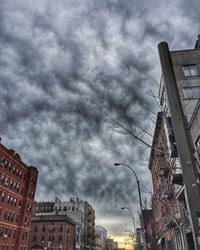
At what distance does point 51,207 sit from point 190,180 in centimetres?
11669

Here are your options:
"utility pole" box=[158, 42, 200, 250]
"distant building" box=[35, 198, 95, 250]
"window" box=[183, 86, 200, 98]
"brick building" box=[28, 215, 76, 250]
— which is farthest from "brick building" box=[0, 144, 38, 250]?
"utility pole" box=[158, 42, 200, 250]

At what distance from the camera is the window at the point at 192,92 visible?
1149 inches

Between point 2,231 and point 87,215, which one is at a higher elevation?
point 87,215

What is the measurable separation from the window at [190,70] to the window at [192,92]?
235 centimetres

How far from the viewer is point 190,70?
104ft

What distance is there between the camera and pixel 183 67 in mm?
32000

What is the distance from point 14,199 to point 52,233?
104 feet

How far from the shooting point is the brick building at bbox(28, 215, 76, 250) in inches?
3078

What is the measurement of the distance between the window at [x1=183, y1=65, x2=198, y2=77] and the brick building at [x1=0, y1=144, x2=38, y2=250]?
132 ft

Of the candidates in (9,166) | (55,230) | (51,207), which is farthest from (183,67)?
(51,207)

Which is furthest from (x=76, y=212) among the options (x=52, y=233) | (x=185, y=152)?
(x=185, y=152)

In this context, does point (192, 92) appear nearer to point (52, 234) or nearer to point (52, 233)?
point (52, 233)

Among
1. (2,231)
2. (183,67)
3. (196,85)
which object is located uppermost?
(183,67)

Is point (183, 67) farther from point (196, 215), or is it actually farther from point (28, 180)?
point (28, 180)
